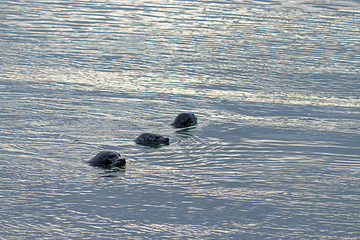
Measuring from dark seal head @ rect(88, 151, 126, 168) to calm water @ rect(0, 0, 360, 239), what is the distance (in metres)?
0.22

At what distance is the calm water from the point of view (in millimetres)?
12500

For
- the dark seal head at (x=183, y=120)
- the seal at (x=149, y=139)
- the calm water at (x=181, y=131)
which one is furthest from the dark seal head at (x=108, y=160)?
the dark seal head at (x=183, y=120)

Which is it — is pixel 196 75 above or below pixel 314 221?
above

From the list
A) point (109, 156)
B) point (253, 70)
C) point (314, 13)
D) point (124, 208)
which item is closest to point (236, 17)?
point (314, 13)

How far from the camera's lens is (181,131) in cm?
1783

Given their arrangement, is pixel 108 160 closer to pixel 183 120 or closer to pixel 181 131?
pixel 181 131

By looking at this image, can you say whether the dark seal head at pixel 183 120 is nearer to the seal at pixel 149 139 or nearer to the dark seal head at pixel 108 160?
the seal at pixel 149 139

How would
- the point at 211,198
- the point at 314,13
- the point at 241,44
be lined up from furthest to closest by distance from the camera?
1. the point at 314,13
2. the point at 241,44
3. the point at 211,198

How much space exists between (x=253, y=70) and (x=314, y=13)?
47.7 feet

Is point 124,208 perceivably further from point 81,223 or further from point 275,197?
point 275,197

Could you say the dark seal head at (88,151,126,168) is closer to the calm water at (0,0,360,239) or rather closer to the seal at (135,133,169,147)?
the calm water at (0,0,360,239)

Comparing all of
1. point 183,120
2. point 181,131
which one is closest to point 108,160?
point 181,131

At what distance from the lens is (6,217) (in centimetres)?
1227

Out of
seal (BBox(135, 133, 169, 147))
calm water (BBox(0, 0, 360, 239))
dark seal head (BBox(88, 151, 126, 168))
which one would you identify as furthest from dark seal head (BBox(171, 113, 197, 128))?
dark seal head (BBox(88, 151, 126, 168))
